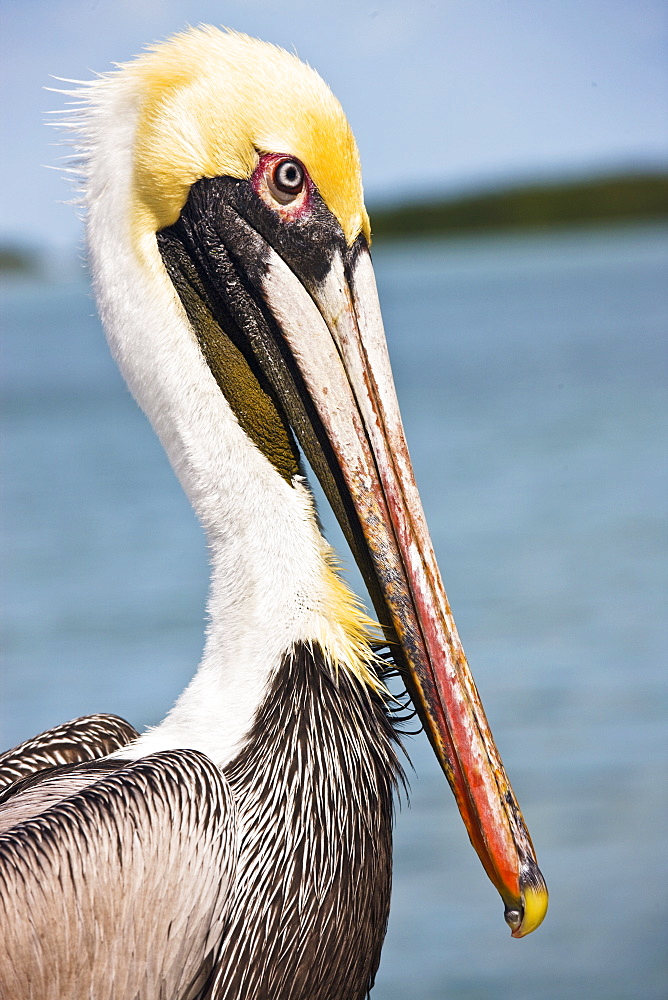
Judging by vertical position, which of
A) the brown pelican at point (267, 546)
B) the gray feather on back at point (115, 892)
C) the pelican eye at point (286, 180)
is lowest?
the gray feather on back at point (115, 892)

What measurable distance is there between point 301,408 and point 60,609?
8.52m

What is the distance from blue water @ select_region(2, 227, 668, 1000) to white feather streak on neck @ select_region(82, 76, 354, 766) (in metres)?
0.22

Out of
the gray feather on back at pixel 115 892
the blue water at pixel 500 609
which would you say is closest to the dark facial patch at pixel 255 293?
the blue water at pixel 500 609

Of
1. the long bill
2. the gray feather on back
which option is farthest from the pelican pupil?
the gray feather on back

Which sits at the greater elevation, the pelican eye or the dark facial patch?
the pelican eye

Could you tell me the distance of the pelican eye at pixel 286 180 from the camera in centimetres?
220

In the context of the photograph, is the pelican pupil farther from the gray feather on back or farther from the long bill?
the gray feather on back

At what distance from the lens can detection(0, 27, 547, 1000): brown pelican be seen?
2.10 metres

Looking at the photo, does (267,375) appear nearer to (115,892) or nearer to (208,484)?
(208,484)

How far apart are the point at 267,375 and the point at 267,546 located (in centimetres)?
35

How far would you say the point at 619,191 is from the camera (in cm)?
4172

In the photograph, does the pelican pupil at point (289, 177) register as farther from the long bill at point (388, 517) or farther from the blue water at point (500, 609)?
the blue water at point (500, 609)

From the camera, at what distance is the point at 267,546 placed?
7.32 ft

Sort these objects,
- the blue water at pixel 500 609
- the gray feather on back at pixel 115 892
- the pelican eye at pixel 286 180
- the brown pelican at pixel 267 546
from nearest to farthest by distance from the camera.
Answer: the gray feather on back at pixel 115 892 → the brown pelican at pixel 267 546 → the pelican eye at pixel 286 180 → the blue water at pixel 500 609
